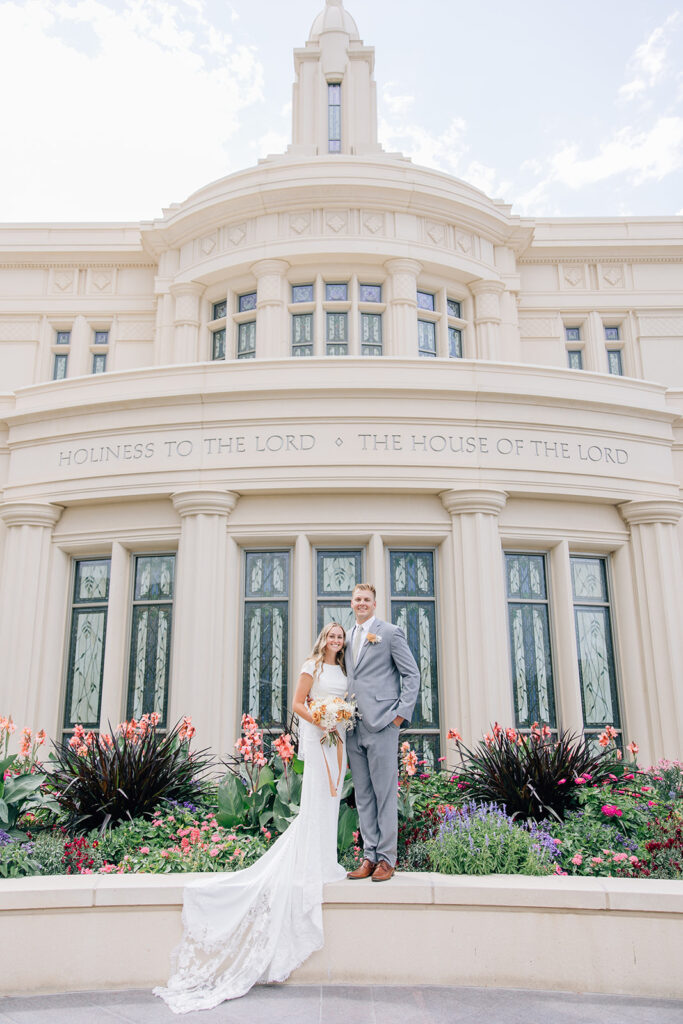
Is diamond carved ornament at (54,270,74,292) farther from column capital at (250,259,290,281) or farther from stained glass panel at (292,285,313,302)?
stained glass panel at (292,285,313,302)

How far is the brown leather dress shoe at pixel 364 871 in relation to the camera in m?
5.16

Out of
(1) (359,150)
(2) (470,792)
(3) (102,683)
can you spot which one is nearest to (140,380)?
(3) (102,683)

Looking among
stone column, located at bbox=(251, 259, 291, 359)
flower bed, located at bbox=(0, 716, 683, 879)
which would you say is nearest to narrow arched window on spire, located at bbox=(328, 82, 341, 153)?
stone column, located at bbox=(251, 259, 291, 359)

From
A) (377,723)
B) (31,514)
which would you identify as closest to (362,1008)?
(377,723)

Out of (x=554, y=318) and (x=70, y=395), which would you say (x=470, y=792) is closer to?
(x=70, y=395)

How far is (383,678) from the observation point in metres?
5.43

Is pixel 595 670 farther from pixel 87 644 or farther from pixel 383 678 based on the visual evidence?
pixel 87 644

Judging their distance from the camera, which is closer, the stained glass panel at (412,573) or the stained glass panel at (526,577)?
the stained glass panel at (412,573)

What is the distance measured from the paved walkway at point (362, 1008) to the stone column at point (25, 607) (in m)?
5.63

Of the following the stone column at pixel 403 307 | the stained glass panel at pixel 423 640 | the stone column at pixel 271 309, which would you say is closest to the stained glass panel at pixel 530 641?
the stained glass panel at pixel 423 640

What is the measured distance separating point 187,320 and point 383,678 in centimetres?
1237

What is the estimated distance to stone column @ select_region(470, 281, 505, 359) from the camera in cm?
1609

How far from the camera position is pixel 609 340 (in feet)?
58.8

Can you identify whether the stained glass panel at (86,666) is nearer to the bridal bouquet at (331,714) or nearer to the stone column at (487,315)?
the bridal bouquet at (331,714)
